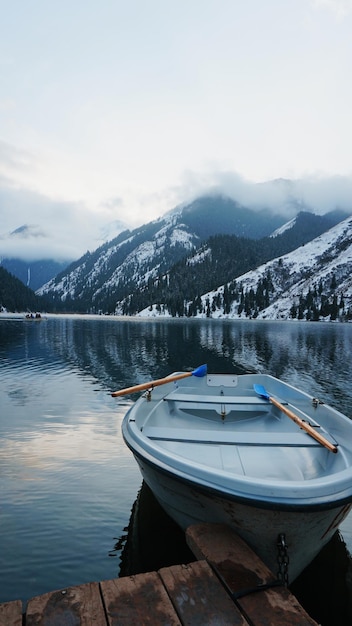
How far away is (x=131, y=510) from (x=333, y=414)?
669 cm

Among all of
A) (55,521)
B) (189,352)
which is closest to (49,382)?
(55,521)

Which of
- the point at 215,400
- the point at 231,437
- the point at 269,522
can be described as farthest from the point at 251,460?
the point at 215,400

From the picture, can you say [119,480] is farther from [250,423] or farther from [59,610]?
[59,610]

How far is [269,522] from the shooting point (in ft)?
19.4

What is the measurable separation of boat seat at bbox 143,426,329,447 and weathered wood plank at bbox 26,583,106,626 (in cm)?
535

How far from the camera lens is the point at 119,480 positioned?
12398 millimetres

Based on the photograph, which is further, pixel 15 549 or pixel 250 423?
pixel 250 423

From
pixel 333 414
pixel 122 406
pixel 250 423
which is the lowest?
pixel 122 406

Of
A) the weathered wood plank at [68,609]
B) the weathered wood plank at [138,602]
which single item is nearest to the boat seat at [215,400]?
the weathered wood plank at [138,602]

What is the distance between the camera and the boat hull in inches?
231

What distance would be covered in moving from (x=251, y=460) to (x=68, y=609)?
586 cm

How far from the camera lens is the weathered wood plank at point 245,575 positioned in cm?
Result: 447

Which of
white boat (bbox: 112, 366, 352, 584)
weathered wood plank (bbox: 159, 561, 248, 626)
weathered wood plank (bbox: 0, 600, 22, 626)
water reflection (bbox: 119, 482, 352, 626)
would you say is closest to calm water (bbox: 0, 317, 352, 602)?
water reflection (bbox: 119, 482, 352, 626)

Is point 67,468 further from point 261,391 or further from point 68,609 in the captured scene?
point 68,609
